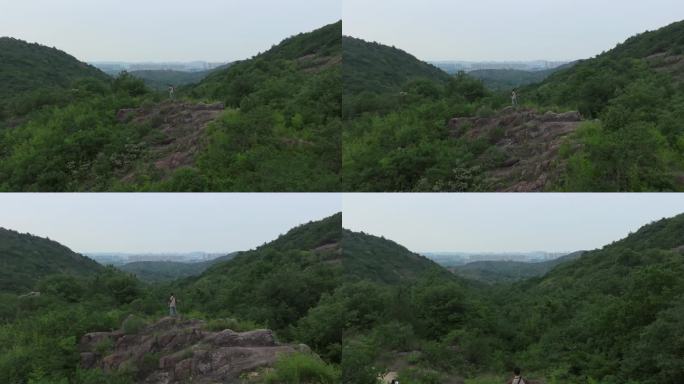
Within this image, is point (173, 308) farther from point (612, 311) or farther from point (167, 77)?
point (612, 311)

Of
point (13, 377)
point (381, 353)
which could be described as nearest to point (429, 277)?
point (381, 353)

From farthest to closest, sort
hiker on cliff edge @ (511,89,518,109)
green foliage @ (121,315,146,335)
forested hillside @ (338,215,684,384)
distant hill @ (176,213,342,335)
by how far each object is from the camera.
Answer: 1. green foliage @ (121,315,146,335)
2. distant hill @ (176,213,342,335)
3. hiker on cliff edge @ (511,89,518,109)
4. forested hillside @ (338,215,684,384)

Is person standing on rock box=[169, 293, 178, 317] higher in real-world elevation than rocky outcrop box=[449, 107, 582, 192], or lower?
lower

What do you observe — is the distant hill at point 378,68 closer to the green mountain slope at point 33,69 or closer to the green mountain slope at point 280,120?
the green mountain slope at point 280,120

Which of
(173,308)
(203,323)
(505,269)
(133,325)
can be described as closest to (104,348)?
(133,325)

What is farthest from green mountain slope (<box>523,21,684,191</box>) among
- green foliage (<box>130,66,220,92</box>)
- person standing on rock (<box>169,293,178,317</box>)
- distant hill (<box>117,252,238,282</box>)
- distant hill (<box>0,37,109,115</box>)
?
distant hill (<box>0,37,109,115</box>)

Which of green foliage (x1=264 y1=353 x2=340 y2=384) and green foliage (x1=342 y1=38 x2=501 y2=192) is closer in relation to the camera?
green foliage (x1=342 y1=38 x2=501 y2=192)

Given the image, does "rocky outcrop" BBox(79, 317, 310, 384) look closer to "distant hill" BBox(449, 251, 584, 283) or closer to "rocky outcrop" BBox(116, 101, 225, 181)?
"rocky outcrop" BBox(116, 101, 225, 181)

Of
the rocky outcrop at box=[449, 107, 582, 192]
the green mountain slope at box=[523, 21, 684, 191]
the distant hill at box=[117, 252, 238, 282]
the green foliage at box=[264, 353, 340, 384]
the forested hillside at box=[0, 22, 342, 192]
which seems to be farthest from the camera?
the distant hill at box=[117, 252, 238, 282]
